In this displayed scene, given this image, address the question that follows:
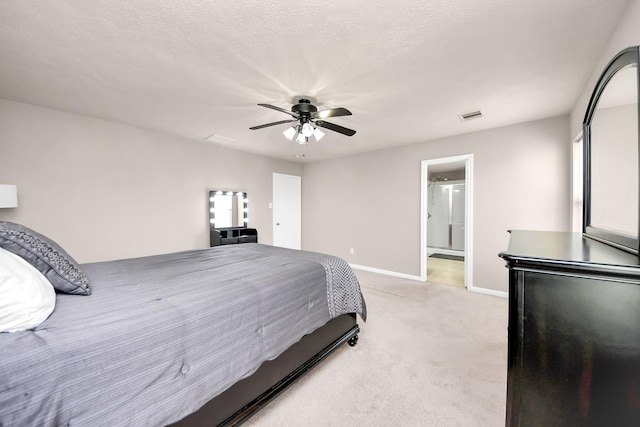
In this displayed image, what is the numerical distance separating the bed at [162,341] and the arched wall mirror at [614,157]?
1709mm

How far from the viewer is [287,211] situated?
568cm

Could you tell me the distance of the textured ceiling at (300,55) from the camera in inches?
57.5

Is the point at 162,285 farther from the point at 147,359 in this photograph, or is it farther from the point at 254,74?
the point at 254,74

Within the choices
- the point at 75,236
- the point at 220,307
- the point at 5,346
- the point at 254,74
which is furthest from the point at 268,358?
the point at 75,236

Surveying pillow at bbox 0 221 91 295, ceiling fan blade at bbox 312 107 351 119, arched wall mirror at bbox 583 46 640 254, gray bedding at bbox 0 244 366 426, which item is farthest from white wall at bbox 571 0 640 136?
pillow at bbox 0 221 91 295

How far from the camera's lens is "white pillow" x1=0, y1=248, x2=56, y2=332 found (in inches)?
33.4

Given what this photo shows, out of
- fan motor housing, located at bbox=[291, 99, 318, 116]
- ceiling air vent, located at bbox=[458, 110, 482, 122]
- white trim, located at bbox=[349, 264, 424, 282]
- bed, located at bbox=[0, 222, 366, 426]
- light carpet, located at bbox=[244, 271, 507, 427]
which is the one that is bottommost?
light carpet, located at bbox=[244, 271, 507, 427]

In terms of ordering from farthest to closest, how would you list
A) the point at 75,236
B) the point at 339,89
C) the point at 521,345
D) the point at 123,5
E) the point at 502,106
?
1. the point at 75,236
2. the point at 502,106
3. the point at 339,89
4. the point at 123,5
5. the point at 521,345

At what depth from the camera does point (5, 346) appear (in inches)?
30.9

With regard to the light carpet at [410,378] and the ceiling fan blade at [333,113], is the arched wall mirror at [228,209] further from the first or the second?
the light carpet at [410,378]

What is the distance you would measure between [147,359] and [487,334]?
2.85 meters

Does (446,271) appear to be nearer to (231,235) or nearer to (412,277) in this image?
(412,277)

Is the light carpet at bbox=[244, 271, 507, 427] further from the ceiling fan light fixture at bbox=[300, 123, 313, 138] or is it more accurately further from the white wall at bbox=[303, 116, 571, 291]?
the ceiling fan light fixture at bbox=[300, 123, 313, 138]

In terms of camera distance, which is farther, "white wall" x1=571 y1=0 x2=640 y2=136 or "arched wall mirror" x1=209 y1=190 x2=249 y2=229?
"arched wall mirror" x1=209 y1=190 x2=249 y2=229
